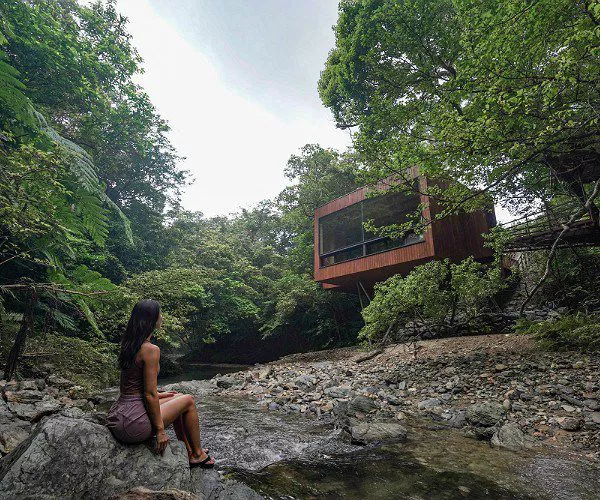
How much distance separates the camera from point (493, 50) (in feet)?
20.9

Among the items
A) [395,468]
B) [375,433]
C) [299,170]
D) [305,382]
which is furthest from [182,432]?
[299,170]

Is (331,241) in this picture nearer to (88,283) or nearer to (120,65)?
(88,283)

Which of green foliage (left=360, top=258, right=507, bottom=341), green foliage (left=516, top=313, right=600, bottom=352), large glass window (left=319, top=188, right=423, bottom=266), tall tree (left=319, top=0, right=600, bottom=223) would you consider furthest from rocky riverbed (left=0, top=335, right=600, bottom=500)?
large glass window (left=319, top=188, right=423, bottom=266)

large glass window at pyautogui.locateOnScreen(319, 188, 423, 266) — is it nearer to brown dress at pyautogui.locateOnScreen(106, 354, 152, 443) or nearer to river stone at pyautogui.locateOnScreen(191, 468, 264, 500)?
river stone at pyautogui.locateOnScreen(191, 468, 264, 500)

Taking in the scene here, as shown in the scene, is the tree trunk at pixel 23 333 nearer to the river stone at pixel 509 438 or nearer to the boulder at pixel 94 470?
the boulder at pixel 94 470

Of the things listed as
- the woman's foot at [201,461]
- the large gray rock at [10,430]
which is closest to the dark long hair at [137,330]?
the woman's foot at [201,461]

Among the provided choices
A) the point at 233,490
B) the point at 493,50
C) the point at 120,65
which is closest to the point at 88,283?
the point at 233,490

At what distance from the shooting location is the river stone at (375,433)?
437 cm

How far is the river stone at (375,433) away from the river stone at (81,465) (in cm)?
259

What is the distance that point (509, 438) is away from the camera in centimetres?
419

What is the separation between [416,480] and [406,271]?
39.2 feet

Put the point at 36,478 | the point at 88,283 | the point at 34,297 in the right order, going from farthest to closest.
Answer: the point at 88,283 → the point at 34,297 → the point at 36,478

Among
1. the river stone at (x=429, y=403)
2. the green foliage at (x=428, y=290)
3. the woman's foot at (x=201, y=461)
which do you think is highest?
the green foliage at (x=428, y=290)

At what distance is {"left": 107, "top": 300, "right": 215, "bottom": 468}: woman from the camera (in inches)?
102
